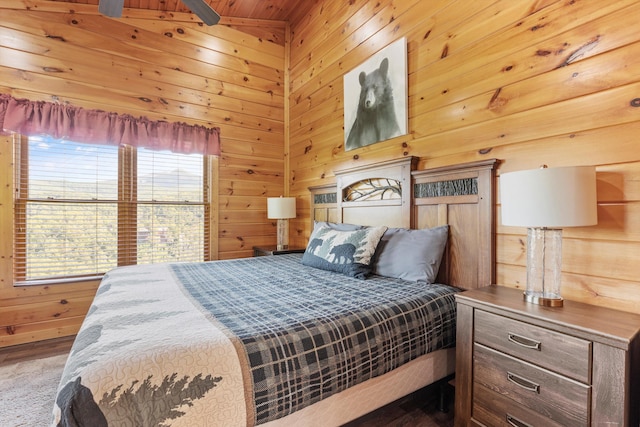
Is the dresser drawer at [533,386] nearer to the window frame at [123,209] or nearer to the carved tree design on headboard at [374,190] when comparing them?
the carved tree design on headboard at [374,190]

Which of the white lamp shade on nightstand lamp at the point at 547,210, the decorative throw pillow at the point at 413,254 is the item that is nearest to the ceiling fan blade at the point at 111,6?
the decorative throw pillow at the point at 413,254

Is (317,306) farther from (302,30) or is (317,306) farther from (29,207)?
(302,30)

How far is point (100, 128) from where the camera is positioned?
2996 millimetres

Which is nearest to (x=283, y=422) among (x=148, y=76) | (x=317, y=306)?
(x=317, y=306)

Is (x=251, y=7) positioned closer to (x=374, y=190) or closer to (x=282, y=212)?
(x=282, y=212)

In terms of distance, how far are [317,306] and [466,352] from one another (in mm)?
773

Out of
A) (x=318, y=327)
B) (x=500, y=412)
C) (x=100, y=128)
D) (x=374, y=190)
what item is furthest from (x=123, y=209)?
(x=500, y=412)

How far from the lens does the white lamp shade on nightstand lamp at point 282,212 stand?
11.7ft

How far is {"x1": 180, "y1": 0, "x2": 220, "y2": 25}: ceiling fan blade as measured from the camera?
6.36 feet

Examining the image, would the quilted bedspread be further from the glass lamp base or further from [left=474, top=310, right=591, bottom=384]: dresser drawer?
the glass lamp base

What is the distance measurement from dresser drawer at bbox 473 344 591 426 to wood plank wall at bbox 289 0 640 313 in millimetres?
548

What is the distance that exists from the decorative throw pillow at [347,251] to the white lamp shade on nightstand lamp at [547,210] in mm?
904

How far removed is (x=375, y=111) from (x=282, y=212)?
157 cm

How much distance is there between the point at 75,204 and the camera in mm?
2973
